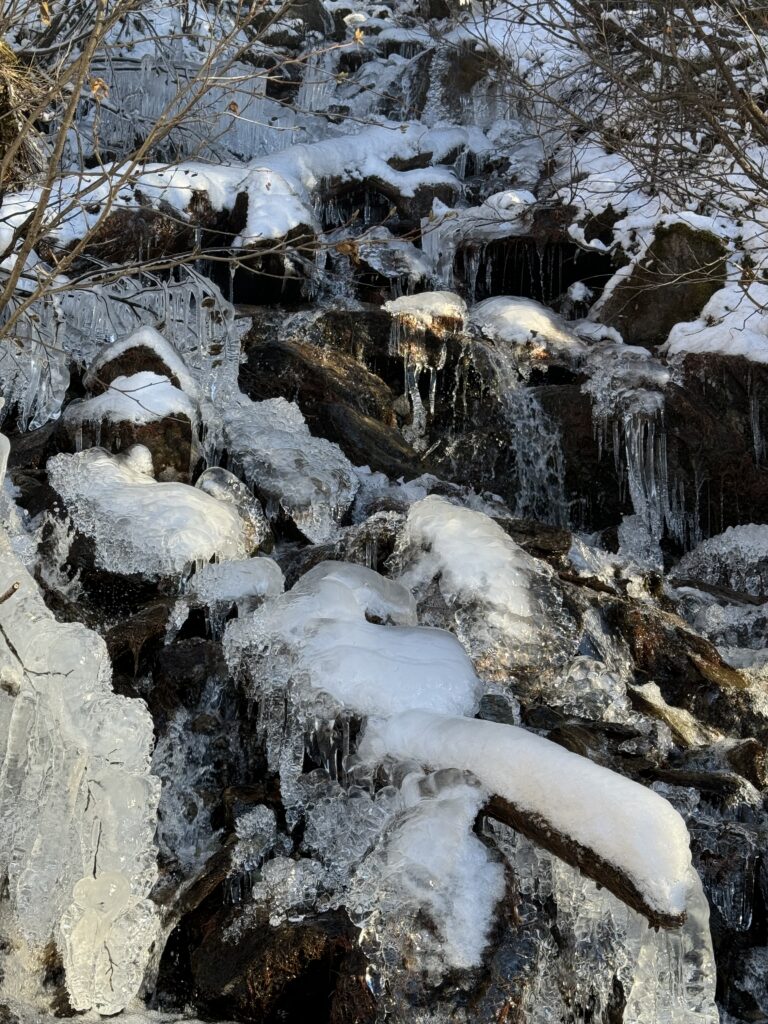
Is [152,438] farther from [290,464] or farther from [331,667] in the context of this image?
[331,667]

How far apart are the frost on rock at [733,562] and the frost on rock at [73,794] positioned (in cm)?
482

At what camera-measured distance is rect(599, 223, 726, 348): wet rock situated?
8906 millimetres

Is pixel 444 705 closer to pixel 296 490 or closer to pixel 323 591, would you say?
pixel 323 591

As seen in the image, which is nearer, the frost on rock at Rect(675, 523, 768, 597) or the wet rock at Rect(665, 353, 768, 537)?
the frost on rock at Rect(675, 523, 768, 597)

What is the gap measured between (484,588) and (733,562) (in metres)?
2.86

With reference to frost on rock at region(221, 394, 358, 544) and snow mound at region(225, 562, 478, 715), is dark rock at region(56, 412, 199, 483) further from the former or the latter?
snow mound at region(225, 562, 478, 715)

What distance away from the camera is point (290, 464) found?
21.9 feet

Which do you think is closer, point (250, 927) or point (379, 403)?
point (250, 927)

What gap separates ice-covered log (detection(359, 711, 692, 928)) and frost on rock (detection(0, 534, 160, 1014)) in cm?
92

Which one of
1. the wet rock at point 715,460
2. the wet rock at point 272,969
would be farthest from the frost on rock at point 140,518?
the wet rock at point 715,460

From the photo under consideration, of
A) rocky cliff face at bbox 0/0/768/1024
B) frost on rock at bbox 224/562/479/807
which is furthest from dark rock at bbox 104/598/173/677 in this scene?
frost on rock at bbox 224/562/479/807

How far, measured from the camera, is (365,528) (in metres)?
5.77

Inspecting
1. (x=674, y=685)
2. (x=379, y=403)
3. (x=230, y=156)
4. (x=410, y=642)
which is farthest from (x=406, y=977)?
(x=230, y=156)

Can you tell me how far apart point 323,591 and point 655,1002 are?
2196 millimetres
